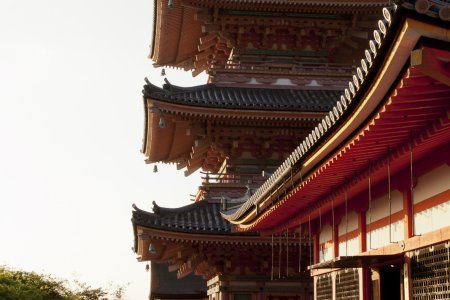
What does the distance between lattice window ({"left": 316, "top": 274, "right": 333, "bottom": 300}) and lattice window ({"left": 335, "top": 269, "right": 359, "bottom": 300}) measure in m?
0.63

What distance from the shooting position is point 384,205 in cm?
1297

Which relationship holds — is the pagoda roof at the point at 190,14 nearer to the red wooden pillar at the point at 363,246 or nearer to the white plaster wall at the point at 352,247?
the white plaster wall at the point at 352,247

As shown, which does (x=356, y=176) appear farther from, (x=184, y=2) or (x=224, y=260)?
(x=184, y=2)

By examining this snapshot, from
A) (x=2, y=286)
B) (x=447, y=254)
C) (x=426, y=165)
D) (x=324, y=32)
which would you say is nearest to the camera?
(x=447, y=254)

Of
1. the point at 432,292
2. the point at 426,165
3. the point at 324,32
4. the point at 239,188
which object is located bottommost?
the point at 432,292

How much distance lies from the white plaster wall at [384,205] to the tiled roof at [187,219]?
30.4 feet

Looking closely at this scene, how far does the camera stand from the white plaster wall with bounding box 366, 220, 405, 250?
39.8 feet

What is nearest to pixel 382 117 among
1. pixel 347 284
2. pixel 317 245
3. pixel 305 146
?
pixel 305 146

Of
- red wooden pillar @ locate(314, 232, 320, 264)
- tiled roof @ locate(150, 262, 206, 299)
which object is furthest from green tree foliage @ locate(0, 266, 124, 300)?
red wooden pillar @ locate(314, 232, 320, 264)

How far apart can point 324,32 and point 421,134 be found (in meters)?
17.2

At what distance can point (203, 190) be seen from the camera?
2516cm

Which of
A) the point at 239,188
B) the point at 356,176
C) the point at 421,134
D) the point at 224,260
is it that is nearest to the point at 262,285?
the point at 224,260

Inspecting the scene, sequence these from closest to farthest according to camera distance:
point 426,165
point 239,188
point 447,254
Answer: point 447,254 → point 426,165 → point 239,188

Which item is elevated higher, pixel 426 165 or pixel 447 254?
pixel 426 165
